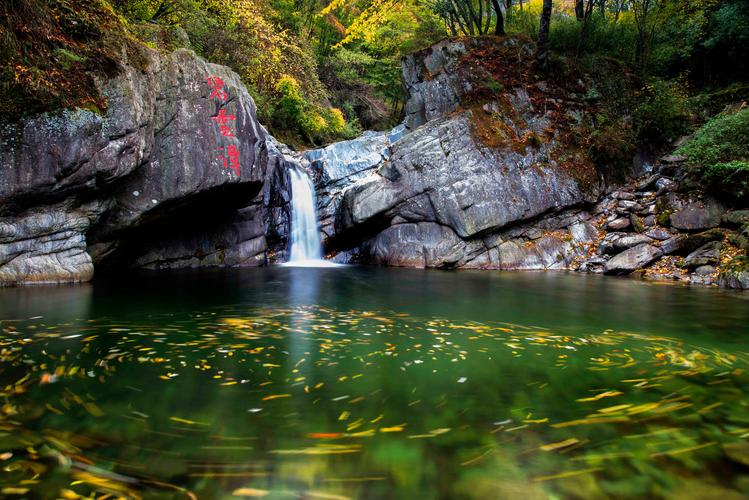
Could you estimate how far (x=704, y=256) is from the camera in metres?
11.2

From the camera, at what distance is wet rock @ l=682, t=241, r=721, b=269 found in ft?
35.9

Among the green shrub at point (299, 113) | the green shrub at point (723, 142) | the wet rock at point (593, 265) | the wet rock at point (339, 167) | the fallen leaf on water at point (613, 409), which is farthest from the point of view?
the green shrub at point (299, 113)

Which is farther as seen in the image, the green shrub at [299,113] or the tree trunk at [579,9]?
the tree trunk at [579,9]

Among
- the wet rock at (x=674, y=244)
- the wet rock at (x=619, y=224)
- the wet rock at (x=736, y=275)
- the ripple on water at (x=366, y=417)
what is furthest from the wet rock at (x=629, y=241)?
the ripple on water at (x=366, y=417)

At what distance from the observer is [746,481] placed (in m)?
2.08

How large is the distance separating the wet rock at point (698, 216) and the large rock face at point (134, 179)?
12.1 meters

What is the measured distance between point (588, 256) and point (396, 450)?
13.7 metres

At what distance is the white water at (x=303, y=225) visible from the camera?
1634 centimetres

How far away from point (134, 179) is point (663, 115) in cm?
1702

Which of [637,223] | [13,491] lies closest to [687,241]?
[637,223]

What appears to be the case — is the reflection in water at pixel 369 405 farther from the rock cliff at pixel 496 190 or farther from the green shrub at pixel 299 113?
the green shrub at pixel 299 113

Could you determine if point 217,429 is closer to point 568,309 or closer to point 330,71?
point 568,309

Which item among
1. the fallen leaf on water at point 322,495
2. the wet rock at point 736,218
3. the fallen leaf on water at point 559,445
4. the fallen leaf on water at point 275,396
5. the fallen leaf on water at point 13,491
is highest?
the wet rock at point 736,218

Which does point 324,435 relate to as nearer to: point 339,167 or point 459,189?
point 459,189
